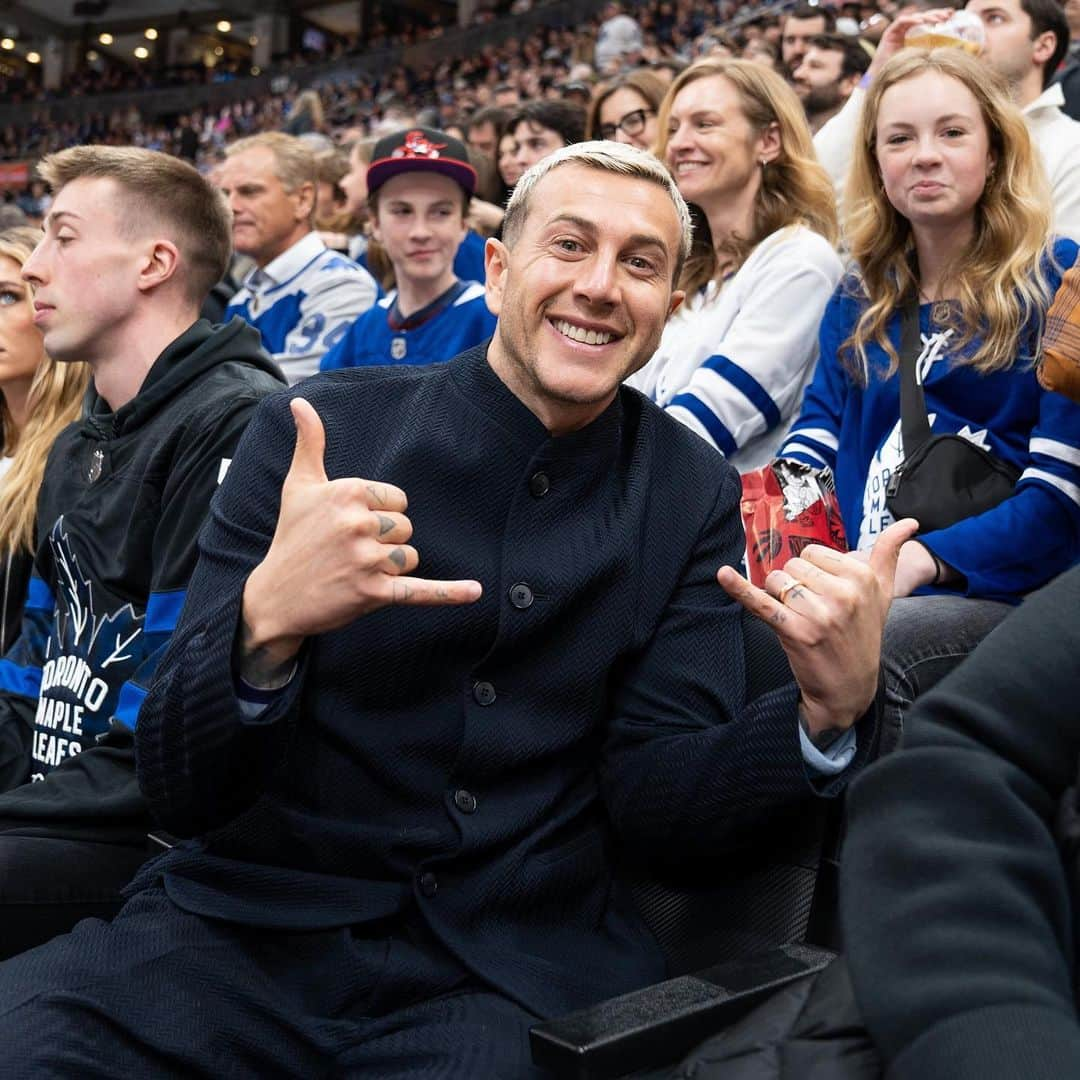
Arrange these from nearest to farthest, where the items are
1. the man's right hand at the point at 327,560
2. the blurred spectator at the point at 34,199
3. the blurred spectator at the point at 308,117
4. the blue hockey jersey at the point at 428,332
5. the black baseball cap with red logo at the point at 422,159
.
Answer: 1. the man's right hand at the point at 327,560
2. the blue hockey jersey at the point at 428,332
3. the black baseball cap with red logo at the point at 422,159
4. the blurred spectator at the point at 308,117
5. the blurred spectator at the point at 34,199

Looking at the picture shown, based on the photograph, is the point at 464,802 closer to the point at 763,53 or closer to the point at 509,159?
the point at 509,159

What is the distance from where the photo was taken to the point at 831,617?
1.62m

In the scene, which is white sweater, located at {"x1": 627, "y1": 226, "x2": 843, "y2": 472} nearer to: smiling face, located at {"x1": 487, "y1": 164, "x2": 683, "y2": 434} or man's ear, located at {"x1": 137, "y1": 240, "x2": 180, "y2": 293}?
man's ear, located at {"x1": 137, "y1": 240, "x2": 180, "y2": 293}

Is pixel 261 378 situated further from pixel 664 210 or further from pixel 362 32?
pixel 362 32

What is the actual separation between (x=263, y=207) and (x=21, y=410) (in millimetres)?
1930

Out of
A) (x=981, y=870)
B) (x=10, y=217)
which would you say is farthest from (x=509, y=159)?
(x=981, y=870)

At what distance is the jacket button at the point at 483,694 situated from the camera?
5.85ft

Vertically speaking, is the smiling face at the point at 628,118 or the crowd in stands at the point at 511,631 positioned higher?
the smiling face at the point at 628,118

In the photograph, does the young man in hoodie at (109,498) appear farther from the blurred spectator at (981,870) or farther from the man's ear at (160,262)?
the blurred spectator at (981,870)

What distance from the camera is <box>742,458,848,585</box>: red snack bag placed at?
253 cm

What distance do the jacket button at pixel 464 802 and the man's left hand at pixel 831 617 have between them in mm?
418

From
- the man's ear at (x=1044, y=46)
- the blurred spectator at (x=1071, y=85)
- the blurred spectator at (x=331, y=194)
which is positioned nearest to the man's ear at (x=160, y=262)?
the blurred spectator at (x=1071, y=85)

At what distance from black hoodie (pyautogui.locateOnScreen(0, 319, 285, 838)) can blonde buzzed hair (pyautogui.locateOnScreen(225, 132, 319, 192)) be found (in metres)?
2.88

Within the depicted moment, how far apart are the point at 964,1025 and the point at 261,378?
1.96 meters
